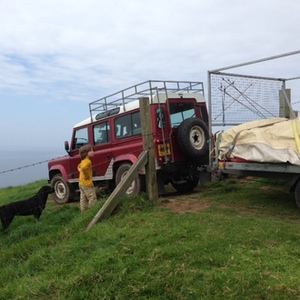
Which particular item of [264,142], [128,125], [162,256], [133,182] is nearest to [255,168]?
[264,142]

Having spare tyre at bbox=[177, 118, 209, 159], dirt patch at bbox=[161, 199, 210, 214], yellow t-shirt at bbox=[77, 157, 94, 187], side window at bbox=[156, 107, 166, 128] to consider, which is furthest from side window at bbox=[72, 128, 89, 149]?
dirt patch at bbox=[161, 199, 210, 214]

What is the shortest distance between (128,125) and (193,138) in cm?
153

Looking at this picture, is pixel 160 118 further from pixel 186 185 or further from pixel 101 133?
pixel 186 185

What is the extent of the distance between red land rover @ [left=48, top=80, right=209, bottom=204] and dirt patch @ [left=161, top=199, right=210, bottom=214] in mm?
690

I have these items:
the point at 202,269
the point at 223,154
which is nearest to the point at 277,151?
the point at 223,154

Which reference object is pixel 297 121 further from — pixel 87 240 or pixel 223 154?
pixel 87 240

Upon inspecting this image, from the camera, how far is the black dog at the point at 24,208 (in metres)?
7.44

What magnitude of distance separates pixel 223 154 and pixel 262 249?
244cm

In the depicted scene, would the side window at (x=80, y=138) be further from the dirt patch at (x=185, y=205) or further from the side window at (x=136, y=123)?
the dirt patch at (x=185, y=205)

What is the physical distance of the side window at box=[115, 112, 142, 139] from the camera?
8.45 metres

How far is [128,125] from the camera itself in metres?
8.68

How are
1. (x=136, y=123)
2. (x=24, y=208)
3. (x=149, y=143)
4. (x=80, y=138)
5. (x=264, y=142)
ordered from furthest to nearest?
1. (x=80, y=138)
2. (x=136, y=123)
3. (x=24, y=208)
4. (x=149, y=143)
5. (x=264, y=142)

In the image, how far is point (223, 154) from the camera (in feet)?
20.9

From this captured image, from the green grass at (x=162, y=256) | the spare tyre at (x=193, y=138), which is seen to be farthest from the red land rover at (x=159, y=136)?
the green grass at (x=162, y=256)
